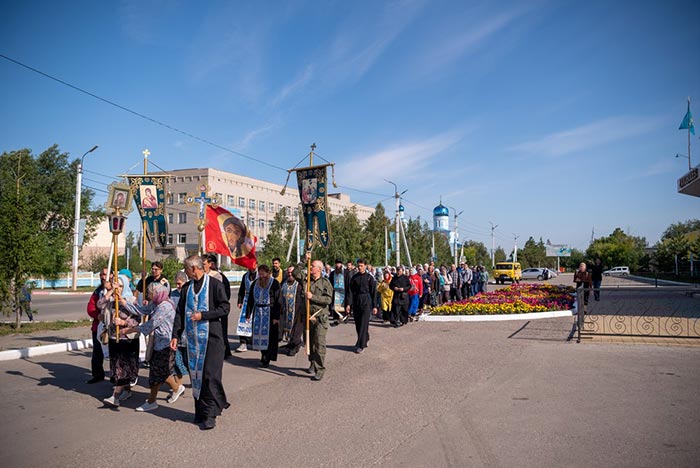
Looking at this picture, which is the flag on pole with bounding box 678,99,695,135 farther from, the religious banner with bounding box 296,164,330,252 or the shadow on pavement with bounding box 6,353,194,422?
the shadow on pavement with bounding box 6,353,194,422

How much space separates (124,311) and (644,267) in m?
81.7

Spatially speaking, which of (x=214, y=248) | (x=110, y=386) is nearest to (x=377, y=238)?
(x=214, y=248)

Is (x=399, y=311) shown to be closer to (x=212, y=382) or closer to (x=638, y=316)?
(x=638, y=316)

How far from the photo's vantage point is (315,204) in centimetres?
1043

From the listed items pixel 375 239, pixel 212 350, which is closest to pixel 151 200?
pixel 212 350

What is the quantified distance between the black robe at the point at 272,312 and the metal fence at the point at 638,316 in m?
6.49

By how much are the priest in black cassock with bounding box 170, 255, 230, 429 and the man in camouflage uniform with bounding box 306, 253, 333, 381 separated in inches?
83.6

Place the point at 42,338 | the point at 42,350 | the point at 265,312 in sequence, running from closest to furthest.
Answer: the point at 265,312, the point at 42,350, the point at 42,338

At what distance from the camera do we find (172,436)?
211 inches

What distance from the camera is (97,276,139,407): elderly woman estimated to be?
21.5 ft

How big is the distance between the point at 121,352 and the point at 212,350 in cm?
165

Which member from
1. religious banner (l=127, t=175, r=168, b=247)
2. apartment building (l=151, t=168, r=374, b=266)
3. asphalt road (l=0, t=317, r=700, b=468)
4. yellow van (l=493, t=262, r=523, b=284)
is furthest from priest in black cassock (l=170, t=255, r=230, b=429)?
apartment building (l=151, t=168, r=374, b=266)

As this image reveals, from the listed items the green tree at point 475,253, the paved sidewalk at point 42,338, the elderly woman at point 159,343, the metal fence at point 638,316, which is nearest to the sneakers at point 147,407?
the elderly woman at point 159,343

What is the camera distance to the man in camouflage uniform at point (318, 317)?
8.09 m
